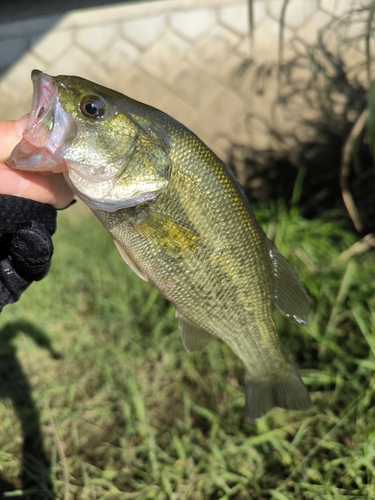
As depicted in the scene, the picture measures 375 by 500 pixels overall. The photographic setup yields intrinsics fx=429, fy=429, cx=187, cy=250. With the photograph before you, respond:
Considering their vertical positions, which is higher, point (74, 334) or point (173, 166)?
point (173, 166)

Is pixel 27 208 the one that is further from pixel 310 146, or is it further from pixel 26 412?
pixel 310 146

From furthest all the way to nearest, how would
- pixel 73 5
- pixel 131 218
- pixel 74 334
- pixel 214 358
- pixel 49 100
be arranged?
pixel 73 5 → pixel 74 334 → pixel 214 358 → pixel 131 218 → pixel 49 100

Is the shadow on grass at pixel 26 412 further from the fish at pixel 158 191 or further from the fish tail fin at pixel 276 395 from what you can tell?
the fish at pixel 158 191

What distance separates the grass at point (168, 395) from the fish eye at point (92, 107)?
1.80 metres

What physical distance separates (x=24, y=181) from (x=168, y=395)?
1765 millimetres

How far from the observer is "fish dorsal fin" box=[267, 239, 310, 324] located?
1.62 m

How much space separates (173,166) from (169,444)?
5.90 ft

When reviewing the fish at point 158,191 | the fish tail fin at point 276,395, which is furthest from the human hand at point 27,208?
the fish tail fin at point 276,395

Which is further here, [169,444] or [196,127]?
[196,127]

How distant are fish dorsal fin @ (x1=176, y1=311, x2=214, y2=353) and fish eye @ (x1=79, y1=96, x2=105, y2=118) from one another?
2.58ft

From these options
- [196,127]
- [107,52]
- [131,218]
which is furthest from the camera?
[107,52]

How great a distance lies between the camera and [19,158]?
1.31 meters

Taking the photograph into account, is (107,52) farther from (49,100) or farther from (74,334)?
(49,100)

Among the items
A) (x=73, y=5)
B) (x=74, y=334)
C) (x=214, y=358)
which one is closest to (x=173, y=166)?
(x=214, y=358)
